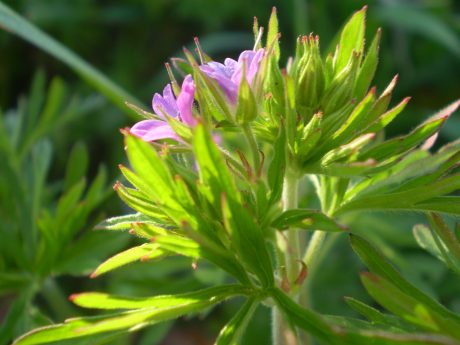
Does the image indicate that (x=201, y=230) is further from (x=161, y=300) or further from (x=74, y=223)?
(x=74, y=223)

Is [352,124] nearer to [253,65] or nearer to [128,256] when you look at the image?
[253,65]

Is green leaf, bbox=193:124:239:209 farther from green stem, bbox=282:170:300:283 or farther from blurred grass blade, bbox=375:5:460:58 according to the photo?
blurred grass blade, bbox=375:5:460:58

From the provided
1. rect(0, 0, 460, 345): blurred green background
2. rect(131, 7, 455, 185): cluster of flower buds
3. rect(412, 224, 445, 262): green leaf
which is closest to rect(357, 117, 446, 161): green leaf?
rect(131, 7, 455, 185): cluster of flower buds

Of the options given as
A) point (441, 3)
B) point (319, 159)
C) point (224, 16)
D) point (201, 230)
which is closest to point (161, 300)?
point (201, 230)

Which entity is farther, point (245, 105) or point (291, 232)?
point (291, 232)

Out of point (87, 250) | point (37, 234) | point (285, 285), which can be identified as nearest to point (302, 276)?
point (285, 285)

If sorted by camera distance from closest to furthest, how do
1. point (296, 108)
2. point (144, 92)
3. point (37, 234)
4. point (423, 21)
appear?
point (296, 108) → point (37, 234) → point (423, 21) → point (144, 92)

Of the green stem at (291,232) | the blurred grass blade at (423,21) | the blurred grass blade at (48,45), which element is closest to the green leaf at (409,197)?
the green stem at (291,232)
